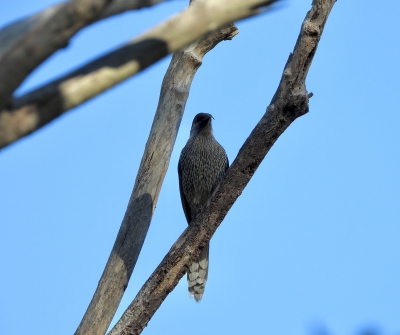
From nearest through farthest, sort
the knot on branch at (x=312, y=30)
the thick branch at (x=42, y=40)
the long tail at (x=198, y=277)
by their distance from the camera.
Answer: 1. the thick branch at (x=42, y=40)
2. the knot on branch at (x=312, y=30)
3. the long tail at (x=198, y=277)

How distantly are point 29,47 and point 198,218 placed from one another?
3.18 meters

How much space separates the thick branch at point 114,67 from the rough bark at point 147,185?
3584mm

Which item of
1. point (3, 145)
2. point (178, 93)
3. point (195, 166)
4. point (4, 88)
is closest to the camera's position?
point (4, 88)

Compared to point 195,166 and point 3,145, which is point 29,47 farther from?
point 195,166

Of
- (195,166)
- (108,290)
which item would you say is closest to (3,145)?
(108,290)

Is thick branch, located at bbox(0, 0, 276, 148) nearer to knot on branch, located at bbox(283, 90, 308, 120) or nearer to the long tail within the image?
knot on branch, located at bbox(283, 90, 308, 120)

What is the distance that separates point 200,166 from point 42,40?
551 centimetres

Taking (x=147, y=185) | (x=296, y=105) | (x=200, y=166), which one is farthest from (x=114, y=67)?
(x=200, y=166)

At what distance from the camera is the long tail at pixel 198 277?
22.8 ft

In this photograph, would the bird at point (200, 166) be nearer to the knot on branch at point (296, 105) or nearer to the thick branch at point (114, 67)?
the knot on branch at point (296, 105)

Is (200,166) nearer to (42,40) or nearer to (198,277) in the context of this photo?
(198,277)

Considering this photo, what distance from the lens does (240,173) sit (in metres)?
5.05

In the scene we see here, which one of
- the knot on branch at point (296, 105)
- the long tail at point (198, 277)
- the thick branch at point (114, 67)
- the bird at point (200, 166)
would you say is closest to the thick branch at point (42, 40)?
the thick branch at point (114, 67)

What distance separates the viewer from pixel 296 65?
4.73 metres
